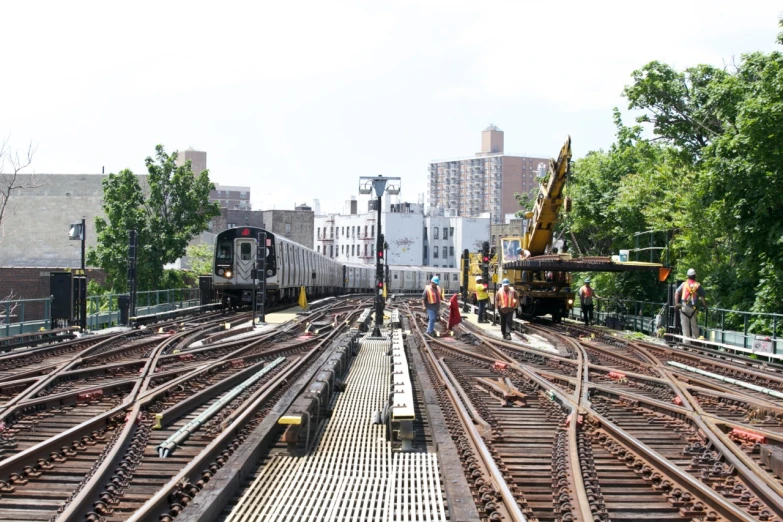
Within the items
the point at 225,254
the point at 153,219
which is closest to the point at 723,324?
the point at 225,254

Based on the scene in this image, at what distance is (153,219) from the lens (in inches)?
1702

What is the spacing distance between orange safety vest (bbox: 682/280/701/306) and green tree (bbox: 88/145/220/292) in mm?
29218

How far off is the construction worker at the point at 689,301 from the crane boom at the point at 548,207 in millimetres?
5531

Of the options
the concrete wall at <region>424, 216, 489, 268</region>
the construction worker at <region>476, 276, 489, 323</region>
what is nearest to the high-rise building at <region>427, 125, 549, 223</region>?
the concrete wall at <region>424, 216, 489, 268</region>

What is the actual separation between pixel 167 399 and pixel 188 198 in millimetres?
35025

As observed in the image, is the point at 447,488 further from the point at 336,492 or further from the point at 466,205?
the point at 466,205

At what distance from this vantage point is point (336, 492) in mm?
6754

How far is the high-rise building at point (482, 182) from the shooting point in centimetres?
17375

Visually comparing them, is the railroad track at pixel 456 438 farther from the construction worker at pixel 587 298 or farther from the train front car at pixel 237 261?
the train front car at pixel 237 261

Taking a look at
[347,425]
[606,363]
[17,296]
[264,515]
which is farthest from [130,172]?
[264,515]

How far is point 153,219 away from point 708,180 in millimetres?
29272

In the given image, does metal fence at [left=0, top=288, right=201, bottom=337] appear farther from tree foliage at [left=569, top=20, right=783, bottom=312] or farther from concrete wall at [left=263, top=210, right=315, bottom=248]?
Answer: concrete wall at [left=263, top=210, right=315, bottom=248]

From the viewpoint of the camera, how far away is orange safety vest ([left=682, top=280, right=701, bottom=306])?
Result: 62.2 feet

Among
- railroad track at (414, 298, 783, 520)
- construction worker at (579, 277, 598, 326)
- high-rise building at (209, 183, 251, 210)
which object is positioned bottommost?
railroad track at (414, 298, 783, 520)
